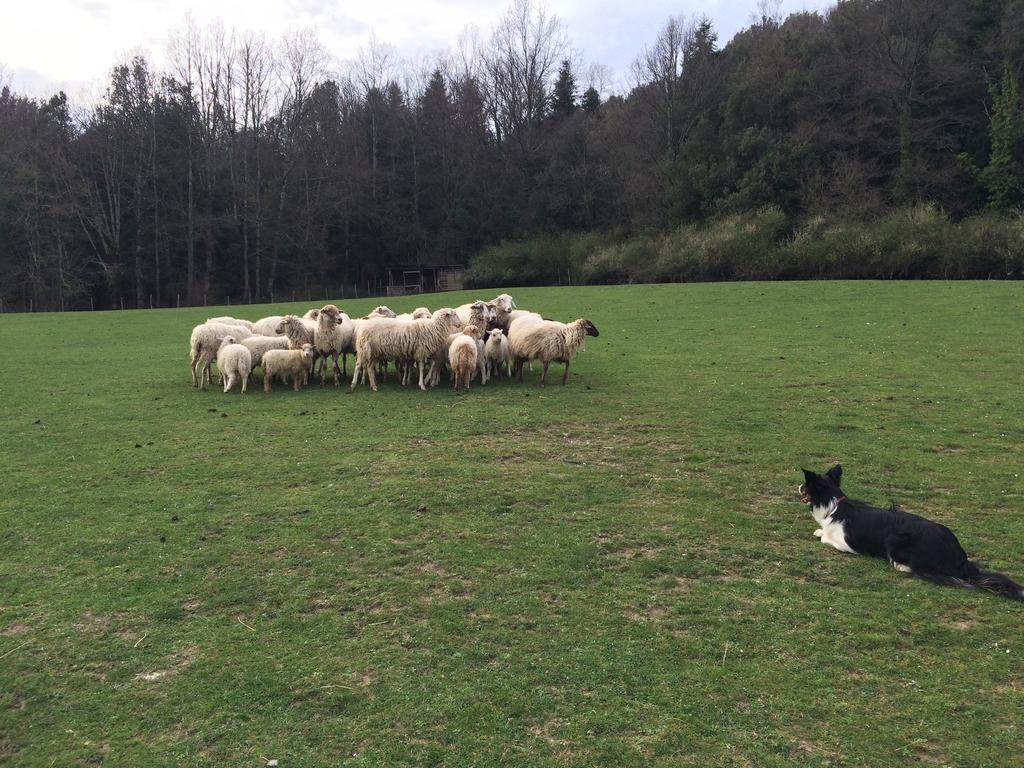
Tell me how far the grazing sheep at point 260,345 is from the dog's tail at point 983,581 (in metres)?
11.3

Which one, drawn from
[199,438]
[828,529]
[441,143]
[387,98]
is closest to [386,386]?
[199,438]

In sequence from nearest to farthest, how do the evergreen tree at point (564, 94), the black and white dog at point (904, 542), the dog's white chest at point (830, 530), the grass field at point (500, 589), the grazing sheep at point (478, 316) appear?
the grass field at point (500, 589)
the black and white dog at point (904, 542)
the dog's white chest at point (830, 530)
the grazing sheep at point (478, 316)
the evergreen tree at point (564, 94)

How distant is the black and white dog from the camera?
5.09 meters

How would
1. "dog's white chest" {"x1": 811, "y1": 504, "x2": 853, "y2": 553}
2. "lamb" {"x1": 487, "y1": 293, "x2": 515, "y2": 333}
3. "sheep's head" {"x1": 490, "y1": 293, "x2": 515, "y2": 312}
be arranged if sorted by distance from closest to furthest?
"dog's white chest" {"x1": 811, "y1": 504, "x2": 853, "y2": 553} → "lamb" {"x1": 487, "y1": 293, "x2": 515, "y2": 333} → "sheep's head" {"x1": 490, "y1": 293, "x2": 515, "y2": 312}

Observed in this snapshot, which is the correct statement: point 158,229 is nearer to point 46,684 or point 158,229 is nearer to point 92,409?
point 92,409

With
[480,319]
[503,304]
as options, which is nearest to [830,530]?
[480,319]

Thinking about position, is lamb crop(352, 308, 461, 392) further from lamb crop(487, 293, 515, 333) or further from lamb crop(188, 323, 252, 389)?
lamb crop(188, 323, 252, 389)

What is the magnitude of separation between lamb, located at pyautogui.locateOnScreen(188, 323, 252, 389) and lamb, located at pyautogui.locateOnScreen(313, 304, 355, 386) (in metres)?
1.71

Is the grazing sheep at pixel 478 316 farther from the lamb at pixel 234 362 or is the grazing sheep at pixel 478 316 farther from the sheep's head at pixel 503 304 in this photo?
the lamb at pixel 234 362

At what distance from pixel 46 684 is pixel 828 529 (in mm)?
5710

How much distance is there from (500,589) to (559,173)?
59.5 metres

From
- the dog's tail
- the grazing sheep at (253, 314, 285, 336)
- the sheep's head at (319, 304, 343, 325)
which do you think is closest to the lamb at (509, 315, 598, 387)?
the sheep's head at (319, 304, 343, 325)

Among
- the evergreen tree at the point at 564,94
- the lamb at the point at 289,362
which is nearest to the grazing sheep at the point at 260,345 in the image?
the lamb at the point at 289,362

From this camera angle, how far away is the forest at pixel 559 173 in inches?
1646
